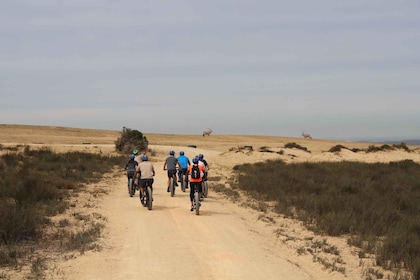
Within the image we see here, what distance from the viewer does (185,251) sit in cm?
905

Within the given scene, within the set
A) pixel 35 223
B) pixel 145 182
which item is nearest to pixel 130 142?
pixel 145 182

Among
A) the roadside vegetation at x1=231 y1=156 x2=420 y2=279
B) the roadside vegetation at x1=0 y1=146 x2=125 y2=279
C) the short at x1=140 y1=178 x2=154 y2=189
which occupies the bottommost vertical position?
the roadside vegetation at x1=231 y1=156 x2=420 y2=279

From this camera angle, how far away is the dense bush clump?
44.9m

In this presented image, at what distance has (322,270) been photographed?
29.1 ft

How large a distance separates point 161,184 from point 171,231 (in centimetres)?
1112

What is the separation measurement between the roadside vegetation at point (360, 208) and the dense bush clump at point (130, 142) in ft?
70.5

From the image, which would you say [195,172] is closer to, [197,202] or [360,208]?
[197,202]

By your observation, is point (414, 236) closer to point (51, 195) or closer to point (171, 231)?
point (171, 231)

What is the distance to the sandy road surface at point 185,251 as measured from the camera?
7750mm

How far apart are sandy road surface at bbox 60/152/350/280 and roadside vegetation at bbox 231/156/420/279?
6.54ft

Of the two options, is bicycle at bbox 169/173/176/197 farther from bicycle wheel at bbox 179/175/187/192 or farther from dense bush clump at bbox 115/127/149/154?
dense bush clump at bbox 115/127/149/154

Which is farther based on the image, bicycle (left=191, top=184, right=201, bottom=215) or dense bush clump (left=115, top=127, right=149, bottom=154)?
dense bush clump (left=115, top=127, right=149, bottom=154)

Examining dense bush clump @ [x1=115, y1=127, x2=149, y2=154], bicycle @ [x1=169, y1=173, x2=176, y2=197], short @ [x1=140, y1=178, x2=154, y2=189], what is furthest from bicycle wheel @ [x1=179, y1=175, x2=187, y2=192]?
dense bush clump @ [x1=115, y1=127, x2=149, y2=154]

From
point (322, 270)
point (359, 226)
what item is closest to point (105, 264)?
point (322, 270)
